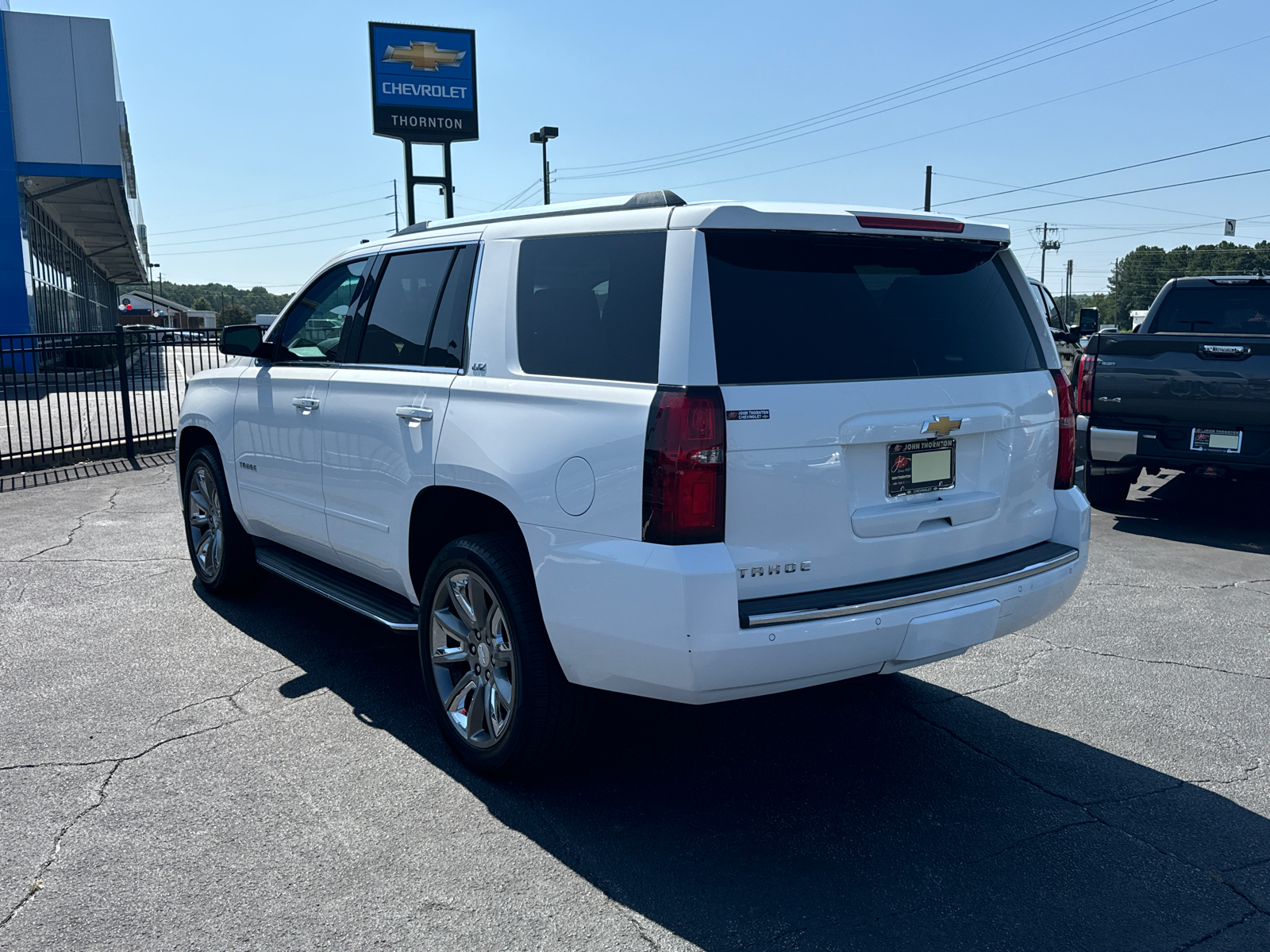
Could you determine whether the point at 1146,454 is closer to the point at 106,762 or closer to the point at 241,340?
the point at 241,340

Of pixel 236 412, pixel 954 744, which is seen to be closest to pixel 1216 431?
pixel 954 744

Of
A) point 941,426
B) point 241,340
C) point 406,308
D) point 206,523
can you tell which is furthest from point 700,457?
point 206,523

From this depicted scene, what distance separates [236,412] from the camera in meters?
5.56

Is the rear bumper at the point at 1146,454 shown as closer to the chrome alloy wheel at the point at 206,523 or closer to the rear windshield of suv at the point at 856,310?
the rear windshield of suv at the point at 856,310

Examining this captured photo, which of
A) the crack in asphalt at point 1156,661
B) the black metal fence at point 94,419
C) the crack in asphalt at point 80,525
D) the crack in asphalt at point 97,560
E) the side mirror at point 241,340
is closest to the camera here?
the crack in asphalt at point 1156,661

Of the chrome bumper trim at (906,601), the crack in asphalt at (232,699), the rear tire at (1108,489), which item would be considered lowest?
the crack in asphalt at (232,699)

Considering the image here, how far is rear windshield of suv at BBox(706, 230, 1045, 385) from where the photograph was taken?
3.15m

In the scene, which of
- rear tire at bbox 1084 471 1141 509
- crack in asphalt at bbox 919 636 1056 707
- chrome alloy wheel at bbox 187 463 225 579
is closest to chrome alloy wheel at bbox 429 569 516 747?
crack in asphalt at bbox 919 636 1056 707

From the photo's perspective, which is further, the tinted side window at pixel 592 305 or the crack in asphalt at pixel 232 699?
the crack in asphalt at pixel 232 699

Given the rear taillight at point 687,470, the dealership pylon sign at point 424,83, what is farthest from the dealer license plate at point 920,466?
the dealership pylon sign at point 424,83

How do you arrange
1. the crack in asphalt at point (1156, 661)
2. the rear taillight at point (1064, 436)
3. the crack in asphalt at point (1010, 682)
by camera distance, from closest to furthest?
the rear taillight at point (1064, 436)
the crack in asphalt at point (1010, 682)
the crack in asphalt at point (1156, 661)

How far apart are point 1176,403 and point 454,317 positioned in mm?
6521

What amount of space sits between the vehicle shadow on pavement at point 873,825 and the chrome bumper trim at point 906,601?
0.78 metres

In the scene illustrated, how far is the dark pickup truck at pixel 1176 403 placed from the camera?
25.6 feet
